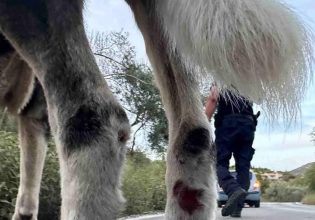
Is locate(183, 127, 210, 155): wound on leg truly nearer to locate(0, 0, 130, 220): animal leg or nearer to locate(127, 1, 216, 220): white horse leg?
locate(127, 1, 216, 220): white horse leg

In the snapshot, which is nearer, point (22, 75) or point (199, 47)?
point (199, 47)

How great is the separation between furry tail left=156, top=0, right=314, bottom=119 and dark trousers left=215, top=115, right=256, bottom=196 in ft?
15.5

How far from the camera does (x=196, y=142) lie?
128 inches

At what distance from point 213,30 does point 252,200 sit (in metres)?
14.6

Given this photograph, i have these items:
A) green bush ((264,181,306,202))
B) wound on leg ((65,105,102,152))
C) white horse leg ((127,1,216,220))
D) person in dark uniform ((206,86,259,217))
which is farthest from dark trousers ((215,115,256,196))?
green bush ((264,181,306,202))

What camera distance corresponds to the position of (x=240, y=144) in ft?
26.6

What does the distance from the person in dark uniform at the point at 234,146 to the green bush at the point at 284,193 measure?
17.4m

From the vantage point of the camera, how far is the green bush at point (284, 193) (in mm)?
26469

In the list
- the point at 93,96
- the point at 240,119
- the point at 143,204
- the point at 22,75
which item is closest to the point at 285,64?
the point at 93,96

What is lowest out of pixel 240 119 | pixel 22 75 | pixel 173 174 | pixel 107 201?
pixel 107 201

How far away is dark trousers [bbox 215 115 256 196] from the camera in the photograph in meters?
7.65

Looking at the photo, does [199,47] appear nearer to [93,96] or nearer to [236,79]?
[236,79]

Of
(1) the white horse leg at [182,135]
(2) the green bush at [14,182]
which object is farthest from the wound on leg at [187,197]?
(2) the green bush at [14,182]

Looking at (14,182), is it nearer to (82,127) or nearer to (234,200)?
(234,200)
